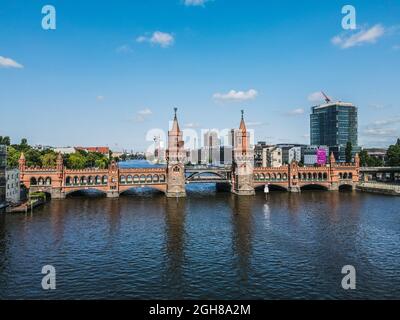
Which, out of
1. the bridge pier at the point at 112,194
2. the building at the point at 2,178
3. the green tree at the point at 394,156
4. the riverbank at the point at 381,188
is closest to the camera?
the building at the point at 2,178

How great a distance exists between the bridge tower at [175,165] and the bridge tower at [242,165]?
21.2m

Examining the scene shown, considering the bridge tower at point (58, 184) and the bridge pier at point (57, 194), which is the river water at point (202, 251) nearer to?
the bridge pier at point (57, 194)

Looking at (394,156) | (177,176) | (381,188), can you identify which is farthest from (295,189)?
(394,156)

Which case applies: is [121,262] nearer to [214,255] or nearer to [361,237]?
[214,255]

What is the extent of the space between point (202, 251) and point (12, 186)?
68828 mm

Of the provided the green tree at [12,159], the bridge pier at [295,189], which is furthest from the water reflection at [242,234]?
the green tree at [12,159]

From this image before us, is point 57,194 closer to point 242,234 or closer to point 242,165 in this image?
point 242,165

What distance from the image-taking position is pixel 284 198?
403ft

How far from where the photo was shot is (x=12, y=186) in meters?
101

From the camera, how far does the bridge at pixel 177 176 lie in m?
123

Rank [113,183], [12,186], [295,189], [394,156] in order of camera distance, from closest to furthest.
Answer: [12,186], [113,183], [295,189], [394,156]

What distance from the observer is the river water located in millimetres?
42812

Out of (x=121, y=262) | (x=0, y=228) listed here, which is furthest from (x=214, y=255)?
(x=0, y=228)
